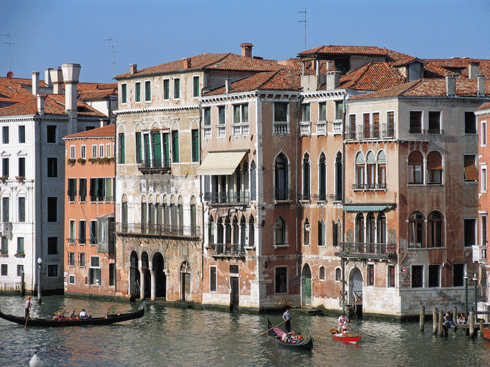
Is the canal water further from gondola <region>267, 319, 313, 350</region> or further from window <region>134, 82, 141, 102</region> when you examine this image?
window <region>134, 82, 141, 102</region>

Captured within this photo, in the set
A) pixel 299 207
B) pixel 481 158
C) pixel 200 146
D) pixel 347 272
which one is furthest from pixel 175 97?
pixel 481 158

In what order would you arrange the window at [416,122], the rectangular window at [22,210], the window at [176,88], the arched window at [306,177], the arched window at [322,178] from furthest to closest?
the rectangular window at [22,210] < the window at [176,88] < the arched window at [306,177] < the arched window at [322,178] < the window at [416,122]

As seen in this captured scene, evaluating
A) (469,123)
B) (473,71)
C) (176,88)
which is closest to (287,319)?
(469,123)

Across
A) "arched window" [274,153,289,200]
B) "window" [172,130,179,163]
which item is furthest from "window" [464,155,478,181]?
"window" [172,130,179,163]

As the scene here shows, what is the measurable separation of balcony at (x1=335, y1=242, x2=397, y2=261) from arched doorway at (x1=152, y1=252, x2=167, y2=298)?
40.9ft

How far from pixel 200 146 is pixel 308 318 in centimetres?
1064

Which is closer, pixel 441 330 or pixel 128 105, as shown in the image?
pixel 441 330

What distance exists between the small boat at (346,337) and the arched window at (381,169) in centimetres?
696

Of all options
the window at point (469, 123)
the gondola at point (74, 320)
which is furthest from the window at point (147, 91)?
the window at point (469, 123)

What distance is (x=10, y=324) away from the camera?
2483 inches

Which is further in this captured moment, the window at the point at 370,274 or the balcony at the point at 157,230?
the balcony at the point at 157,230

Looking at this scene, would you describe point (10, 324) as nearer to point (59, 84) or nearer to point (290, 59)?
point (290, 59)

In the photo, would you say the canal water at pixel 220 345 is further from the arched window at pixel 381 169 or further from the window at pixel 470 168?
the window at pixel 470 168

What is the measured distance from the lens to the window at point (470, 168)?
5875 centimetres
